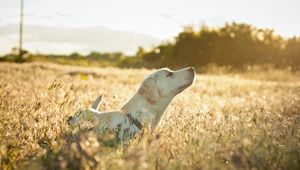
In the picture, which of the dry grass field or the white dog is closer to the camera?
the dry grass field

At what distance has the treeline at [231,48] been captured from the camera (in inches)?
1590

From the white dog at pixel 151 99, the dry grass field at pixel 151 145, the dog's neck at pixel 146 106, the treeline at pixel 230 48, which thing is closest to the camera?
the dry grass field at pixel 151 145

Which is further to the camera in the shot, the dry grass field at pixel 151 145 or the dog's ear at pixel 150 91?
the dog's ear at pixel 150 91

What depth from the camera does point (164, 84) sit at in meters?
6.85

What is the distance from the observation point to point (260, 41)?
134 ft

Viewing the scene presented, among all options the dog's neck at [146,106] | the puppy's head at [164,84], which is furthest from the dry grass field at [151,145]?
the puppy's head at [164,84]

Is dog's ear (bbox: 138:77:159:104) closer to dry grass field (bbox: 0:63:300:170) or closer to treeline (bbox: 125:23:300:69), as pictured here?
dry grass field (bbox: 0:63:300:170)

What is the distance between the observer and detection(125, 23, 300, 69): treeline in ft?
132

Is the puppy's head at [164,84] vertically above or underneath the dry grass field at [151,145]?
above

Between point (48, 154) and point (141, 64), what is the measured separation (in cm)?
3998

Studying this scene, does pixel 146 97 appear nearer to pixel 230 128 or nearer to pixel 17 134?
pixel 230 128

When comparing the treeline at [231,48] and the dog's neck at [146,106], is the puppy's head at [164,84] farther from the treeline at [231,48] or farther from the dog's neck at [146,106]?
the treeline at [231,48]

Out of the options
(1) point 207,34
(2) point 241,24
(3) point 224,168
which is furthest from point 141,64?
(3) point 224,168

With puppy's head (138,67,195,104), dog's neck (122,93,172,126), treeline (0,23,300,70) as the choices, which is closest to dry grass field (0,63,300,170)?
dog's neck (122,93,172,126)
